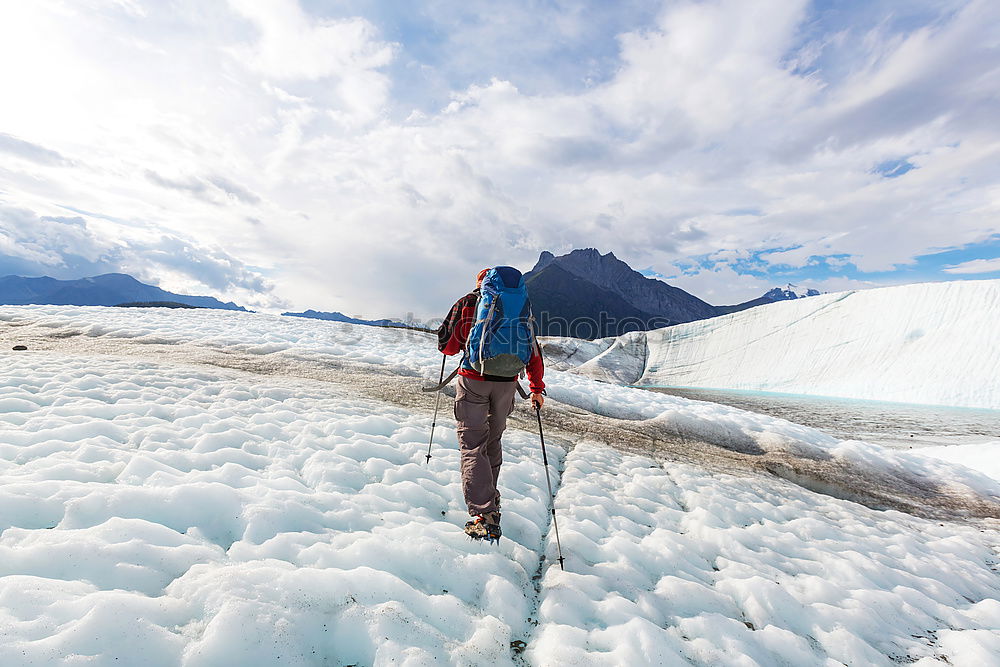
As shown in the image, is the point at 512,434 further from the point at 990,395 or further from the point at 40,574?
the point at 990,395

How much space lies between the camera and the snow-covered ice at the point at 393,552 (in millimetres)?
2734

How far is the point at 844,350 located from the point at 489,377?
6069cm

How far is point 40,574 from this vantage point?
2746 millimetres

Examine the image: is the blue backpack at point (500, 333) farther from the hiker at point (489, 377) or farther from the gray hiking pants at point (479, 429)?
the gray hiking pants at point (479, 429)

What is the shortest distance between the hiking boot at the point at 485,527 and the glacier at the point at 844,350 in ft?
177

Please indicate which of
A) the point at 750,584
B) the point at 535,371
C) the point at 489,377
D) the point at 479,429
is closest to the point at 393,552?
the point at 479,429

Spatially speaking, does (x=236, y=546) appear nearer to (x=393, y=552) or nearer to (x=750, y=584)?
(x=393, y=552)

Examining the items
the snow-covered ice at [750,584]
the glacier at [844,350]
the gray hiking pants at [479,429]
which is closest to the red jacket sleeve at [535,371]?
the gray hiking pants at [479,429]

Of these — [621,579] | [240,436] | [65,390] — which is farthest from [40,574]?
[65,390]

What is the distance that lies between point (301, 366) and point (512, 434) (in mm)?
7791

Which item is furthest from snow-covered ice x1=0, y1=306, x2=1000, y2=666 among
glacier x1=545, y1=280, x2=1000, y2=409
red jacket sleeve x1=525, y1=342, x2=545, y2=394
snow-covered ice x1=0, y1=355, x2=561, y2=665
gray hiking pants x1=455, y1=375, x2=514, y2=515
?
glacier x1=545, y1=280, x2=1000, y2=409

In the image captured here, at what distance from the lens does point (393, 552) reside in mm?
3771

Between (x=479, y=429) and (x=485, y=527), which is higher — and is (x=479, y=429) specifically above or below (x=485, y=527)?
above

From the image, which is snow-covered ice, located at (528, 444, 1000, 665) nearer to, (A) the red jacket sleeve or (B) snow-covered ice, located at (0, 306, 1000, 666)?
(B) snow-covered ice, located at (0, 306, 1000, 666)
